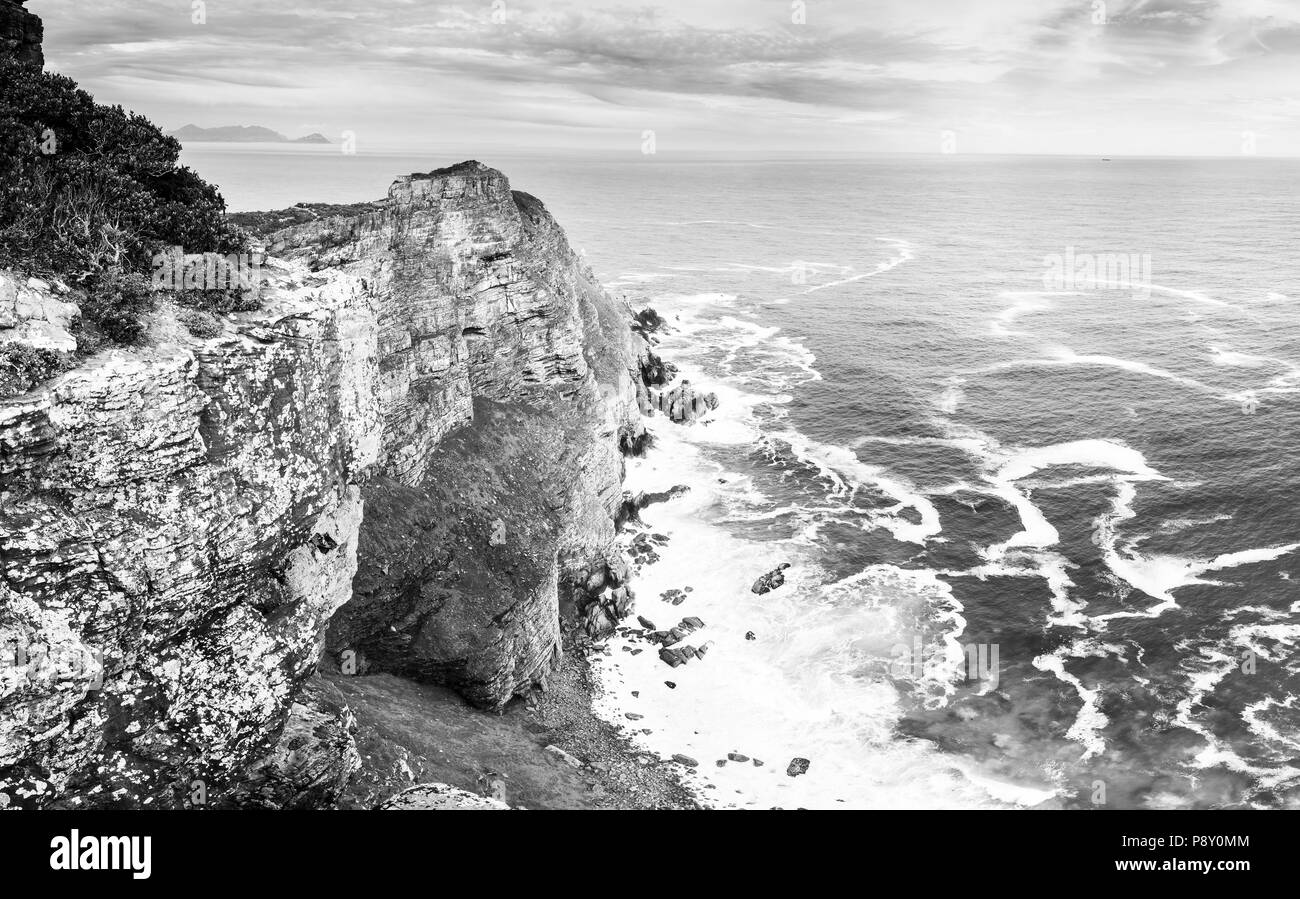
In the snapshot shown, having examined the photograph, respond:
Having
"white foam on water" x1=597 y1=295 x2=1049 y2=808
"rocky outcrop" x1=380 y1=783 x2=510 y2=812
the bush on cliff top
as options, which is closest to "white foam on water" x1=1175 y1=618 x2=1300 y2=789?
"white foam on water" x1=597 y1=295 x2=1049 y2=808

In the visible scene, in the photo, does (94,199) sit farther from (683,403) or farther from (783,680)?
(683,403)

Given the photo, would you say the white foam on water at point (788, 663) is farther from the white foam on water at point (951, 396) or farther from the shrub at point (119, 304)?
the shrub at point (119, 304)

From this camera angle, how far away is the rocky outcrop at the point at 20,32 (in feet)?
108

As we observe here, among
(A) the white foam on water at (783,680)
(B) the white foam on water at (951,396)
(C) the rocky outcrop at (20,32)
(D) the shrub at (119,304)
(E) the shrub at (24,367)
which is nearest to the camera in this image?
(E) the shrub at (24,367)

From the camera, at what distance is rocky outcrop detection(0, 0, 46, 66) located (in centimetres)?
3297

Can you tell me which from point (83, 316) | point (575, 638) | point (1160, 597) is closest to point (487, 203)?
point (575, 638)

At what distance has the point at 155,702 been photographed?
24.6m

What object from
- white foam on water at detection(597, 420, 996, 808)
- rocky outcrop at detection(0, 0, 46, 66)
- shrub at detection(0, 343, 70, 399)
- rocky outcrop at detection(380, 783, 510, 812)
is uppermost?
rocky outcrop at detection(0, 0, 46, 66)

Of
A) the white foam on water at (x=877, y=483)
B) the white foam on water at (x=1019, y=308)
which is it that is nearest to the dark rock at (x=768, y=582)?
the white foam on water at (x=877, y=483)

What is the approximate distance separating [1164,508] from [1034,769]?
116 feet

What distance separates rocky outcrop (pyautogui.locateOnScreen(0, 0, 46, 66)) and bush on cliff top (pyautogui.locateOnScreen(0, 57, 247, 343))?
3145mm

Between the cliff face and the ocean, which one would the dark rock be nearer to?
the ocean

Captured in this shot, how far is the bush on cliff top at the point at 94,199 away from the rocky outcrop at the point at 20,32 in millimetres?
3145

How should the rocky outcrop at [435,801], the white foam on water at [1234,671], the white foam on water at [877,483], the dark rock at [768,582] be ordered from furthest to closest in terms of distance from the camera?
the white foam on water at [877,483] → the dark rock at [768,582] → the white foam on water at [1234,671] → the rocky outcrop at [435,801]
